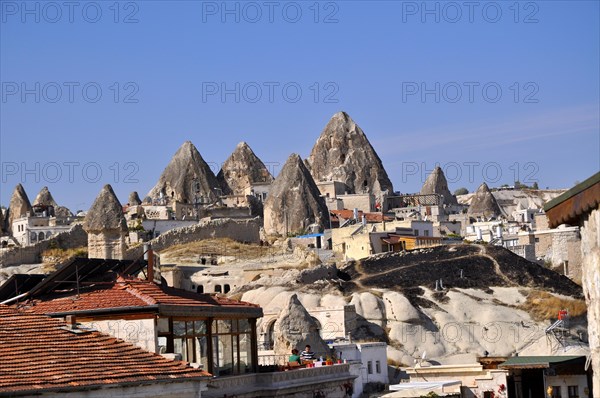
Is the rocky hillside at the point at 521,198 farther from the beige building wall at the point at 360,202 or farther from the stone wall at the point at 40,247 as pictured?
the stone wall at the point at 40,247

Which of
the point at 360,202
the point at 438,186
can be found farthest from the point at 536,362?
the point at 438,186

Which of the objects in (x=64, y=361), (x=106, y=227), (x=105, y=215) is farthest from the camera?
(x=105, y=215)

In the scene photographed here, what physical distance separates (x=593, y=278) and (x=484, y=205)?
110 m

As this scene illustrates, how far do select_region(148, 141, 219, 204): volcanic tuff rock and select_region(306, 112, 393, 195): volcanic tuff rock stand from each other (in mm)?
11536

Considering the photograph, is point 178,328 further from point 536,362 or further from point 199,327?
point 536,362

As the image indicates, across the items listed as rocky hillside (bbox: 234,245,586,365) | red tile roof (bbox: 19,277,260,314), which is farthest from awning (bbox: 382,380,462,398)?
rocky hillside (bbox: 234,245,586,365)

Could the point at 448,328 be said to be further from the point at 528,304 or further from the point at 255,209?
the point at 255,209

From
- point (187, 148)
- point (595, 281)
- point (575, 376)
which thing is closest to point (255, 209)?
point (187, 148)

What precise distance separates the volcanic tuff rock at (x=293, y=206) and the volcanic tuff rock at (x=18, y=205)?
69.7 feet

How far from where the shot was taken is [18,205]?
A: 367ft

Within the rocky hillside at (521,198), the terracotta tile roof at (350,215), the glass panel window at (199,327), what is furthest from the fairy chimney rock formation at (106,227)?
the glass panel window at (199,327)

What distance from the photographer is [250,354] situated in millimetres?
22062

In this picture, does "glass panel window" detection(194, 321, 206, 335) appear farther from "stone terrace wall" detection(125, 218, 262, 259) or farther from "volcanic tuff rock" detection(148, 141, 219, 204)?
"volcanic tuff rock" detection(148, 141, 219, 204)

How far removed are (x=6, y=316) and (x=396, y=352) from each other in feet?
135
